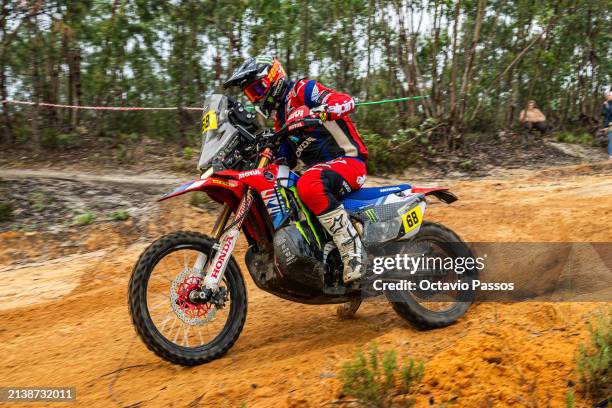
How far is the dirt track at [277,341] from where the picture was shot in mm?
3393

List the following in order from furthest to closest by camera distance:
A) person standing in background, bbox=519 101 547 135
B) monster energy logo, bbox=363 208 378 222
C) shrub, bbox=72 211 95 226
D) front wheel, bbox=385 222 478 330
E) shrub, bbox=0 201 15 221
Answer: person standing in background, bbox=519 101 547 135 → shrub, bbox=72 211 95 226 → shrub, bbox=0 201 15 221 → front wheel, bbox=385 222 478 330 → monster energy logo, bbox=363 208 378 222

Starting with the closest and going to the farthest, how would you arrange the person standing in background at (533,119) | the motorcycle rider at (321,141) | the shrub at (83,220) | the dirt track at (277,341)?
the dirt track at (277,341)
the motorcycle rider at (321,141)
the shrub at (83,220)
the person standing in background at (533,119)

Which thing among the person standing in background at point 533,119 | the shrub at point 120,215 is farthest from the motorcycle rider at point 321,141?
the person standing in background at point 533,119

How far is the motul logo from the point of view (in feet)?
13.6

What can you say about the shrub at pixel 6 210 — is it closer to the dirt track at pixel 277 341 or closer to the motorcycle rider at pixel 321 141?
the dirt track at pixel 277 341

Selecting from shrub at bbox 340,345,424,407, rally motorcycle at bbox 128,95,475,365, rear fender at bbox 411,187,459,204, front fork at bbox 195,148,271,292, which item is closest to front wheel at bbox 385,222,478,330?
rally motorcycle at bbox 128,95,475,365

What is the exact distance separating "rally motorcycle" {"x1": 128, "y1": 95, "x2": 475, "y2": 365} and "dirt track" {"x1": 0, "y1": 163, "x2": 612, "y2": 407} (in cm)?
26

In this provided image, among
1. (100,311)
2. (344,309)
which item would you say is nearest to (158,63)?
(100,311)

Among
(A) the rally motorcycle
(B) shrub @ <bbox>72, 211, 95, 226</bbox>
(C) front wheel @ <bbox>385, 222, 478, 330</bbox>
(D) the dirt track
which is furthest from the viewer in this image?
(B) shrub @ <bbox>72, 211, 95, 226</bbox>

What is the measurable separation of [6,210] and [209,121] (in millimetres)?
4984

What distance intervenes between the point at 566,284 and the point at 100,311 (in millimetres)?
4327

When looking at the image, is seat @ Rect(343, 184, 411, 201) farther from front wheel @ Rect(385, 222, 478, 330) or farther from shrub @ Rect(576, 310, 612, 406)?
shrub @ Rect(576, 310, 612, 406)

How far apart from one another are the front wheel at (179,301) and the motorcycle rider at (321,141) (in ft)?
2.63

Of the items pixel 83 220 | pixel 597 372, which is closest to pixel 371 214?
pixel 597 372
